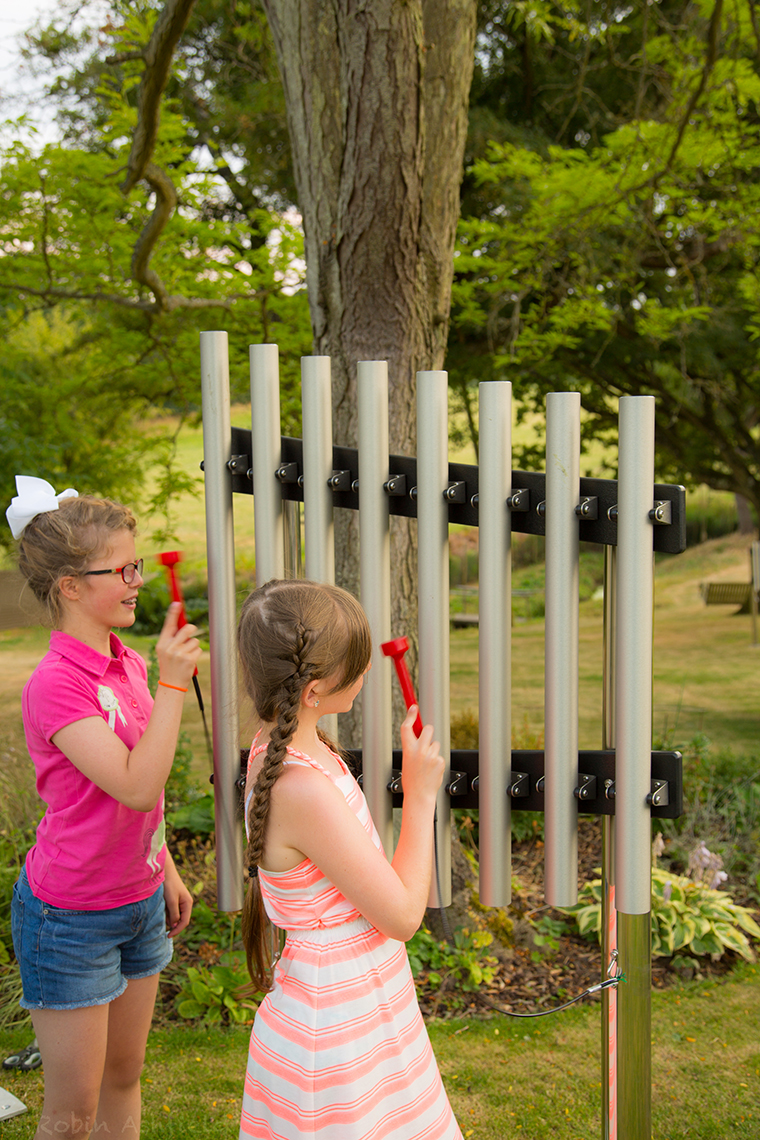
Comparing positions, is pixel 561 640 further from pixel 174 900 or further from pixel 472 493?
pixel 174 900

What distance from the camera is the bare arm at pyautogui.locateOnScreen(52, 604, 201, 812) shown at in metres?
1.75

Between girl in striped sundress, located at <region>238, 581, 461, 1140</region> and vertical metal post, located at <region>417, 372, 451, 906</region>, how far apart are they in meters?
0.40

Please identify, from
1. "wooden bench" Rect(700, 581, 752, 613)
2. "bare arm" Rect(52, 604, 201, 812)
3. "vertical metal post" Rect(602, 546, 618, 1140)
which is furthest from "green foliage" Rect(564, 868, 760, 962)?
"wooden bench" Rect(700, 581, 752, 613)

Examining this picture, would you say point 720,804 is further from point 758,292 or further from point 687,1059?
point 758,292

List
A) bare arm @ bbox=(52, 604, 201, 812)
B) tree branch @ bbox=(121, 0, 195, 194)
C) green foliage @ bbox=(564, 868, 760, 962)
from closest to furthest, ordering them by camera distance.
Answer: bare arm @ bbox=(52, 604, 201, 812) → green foliage @ bbox=(564, 868, 760, 962) → tree branch @ bbox=(121, 0, 195, 194)

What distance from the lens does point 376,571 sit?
6.93 feet

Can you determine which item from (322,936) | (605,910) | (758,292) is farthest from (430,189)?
(758,292)

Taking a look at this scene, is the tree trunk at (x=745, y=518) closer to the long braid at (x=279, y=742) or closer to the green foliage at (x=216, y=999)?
the green foliage at (x=216, y=999)

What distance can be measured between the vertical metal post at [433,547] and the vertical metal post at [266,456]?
1.17 ft

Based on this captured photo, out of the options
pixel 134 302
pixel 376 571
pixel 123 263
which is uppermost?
pixel 123 263

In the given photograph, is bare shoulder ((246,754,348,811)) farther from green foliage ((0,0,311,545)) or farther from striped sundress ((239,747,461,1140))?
green foliage ((0,0,311,545))

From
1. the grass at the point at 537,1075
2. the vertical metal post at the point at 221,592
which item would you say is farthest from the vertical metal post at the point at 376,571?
the grass at the point at 537,1075

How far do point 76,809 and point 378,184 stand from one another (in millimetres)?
2762

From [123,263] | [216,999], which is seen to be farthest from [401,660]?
[123,263]
